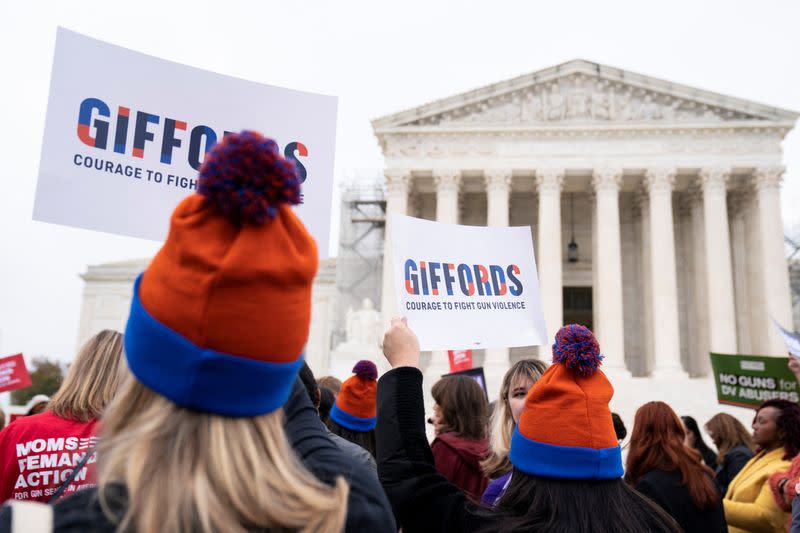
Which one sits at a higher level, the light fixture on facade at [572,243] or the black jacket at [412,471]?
the light fixture on facade at [572,243]

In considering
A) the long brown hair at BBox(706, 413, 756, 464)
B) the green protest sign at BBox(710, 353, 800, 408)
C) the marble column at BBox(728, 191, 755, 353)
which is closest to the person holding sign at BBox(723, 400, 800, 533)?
the long brown hair at BBox(706, 413, 756, 464)

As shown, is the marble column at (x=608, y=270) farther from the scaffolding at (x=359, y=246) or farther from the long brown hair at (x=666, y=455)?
the long brown hair at (x=666, y=455)

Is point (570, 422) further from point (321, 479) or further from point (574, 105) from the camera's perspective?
point (574, 105)

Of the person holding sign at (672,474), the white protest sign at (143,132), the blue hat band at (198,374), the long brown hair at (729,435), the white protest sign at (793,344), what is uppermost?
the white protest sign at (143,132)

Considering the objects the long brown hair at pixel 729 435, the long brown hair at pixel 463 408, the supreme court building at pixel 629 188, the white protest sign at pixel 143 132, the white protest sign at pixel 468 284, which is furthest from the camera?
the supreme court building at pixel 629 188

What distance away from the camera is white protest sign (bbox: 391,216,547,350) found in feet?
19.0

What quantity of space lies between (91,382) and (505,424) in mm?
2616

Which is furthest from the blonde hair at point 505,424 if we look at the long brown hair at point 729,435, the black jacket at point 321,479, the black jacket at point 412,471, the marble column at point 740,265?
the marble column at point 740,265

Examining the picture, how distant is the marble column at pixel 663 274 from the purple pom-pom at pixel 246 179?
29071 mm

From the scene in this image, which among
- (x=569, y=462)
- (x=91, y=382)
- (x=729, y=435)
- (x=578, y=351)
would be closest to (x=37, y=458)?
(x=91, y=382)

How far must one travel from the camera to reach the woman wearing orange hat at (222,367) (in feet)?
5.03

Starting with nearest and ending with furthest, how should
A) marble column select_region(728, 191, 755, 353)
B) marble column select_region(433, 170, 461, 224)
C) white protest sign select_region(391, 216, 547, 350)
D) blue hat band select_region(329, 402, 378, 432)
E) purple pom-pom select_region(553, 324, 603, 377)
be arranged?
A: purple pom-pom select_region(553, 324, 603, 377), blue hat band select_region(329, 402, 378, 432), white protest sign select_region(391, 216, 547, 350), marble column select_region(433, 170, 461, 224), marble column select_region(728, 191, 755, 353)

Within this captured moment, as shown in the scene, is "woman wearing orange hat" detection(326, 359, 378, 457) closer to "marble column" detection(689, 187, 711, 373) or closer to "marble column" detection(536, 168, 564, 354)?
"marble column" detection(536, 168, 564, 354)

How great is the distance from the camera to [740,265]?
32.3 m
